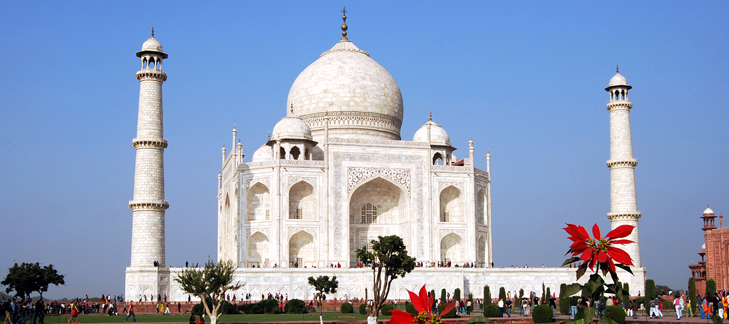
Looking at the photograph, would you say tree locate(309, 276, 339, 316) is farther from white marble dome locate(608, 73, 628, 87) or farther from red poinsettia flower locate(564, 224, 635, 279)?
red poinsettia flower locate(564, 224, 635, 279)

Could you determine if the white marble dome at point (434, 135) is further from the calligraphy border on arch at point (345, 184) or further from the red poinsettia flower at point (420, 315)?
the red poinsettia flower at point (420, 315)

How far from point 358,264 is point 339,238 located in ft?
3.75

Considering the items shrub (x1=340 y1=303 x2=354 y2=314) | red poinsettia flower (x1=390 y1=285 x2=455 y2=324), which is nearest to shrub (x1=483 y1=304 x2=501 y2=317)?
shrub (x1=340 y1=303 x2=354 y2=314)

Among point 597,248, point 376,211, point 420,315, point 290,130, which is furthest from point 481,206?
point 420,315

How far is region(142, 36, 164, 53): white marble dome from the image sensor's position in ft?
87.5

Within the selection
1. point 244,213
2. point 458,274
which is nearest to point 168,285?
point 244,213

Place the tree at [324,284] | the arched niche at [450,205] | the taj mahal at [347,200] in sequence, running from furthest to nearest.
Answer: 1. the arched niche at [450,205]
2. the taj mahal at [347,200]
3. the tree at [324,284]

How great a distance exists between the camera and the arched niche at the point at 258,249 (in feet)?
97.0

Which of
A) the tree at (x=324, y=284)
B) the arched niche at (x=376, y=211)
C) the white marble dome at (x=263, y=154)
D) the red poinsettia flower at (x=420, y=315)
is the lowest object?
the tree at (x=324, y=284)

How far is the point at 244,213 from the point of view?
29484 millimetres

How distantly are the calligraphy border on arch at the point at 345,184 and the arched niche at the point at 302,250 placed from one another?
1.00m

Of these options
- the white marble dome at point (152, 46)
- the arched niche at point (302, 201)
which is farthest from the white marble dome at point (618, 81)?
the white marble dome at point (152, 46)

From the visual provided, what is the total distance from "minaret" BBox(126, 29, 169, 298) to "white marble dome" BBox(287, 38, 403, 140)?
830 centimetres

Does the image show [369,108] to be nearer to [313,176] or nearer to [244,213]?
[313,176]
